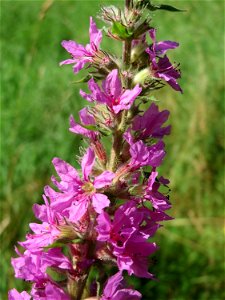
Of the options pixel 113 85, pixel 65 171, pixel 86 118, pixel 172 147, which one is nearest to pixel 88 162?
pixel 65 171

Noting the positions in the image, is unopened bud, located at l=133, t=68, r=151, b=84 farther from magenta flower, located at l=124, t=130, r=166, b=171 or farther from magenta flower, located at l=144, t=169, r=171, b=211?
magenta flower, located at l=144, t=169, r=171, b=211

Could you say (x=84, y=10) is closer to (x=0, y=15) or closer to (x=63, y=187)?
(x=0, y=15)

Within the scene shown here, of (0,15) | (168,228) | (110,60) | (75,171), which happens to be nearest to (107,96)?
(110,60)

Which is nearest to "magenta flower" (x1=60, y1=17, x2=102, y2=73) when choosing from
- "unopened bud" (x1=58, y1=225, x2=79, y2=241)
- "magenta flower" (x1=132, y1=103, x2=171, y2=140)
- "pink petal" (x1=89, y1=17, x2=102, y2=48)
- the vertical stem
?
"pink petal" (x1=89, y1=17, x2=102, y2=48)

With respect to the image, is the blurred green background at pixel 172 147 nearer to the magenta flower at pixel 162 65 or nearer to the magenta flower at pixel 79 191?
the magenta flower at pixel 79 191

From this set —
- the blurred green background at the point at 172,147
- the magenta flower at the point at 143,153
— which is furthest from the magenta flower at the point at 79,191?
the blurred green background at the point at 172,147

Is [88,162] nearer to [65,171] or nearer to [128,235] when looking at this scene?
[65,171]

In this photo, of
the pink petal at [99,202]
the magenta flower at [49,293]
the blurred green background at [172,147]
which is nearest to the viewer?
the pink petal at [99,202]

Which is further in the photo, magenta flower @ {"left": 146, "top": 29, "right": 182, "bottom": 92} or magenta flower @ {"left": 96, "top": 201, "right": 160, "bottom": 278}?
magenta flower @ {"left": 146, "top": 29, "right": 182, "bottom": 92}
